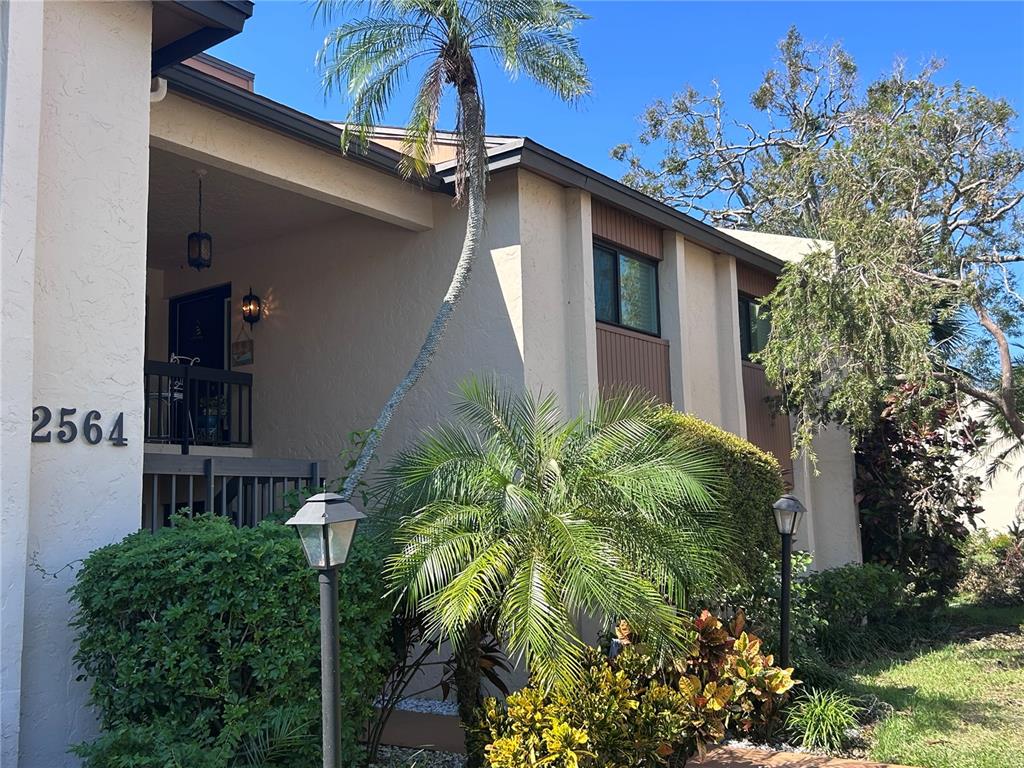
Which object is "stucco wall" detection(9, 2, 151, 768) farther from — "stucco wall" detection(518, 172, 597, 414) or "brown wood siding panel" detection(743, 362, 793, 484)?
"brown wood siding panel" detection(743, 362, 793, 484)

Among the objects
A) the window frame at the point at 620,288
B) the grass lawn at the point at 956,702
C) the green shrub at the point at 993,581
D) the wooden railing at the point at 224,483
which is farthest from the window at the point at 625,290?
the green shrub at the point at 993,581

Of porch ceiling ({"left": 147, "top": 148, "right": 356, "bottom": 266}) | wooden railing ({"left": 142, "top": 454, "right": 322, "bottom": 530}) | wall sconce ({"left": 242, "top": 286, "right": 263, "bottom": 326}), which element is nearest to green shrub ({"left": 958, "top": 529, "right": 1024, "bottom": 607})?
wooden railing ({"left": 142, "top": 454, "right": 322, "bottom": 530})

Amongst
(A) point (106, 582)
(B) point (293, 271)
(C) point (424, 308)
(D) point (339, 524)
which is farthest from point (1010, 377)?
(A) point (106, 582)

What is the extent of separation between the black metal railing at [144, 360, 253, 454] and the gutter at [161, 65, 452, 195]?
3.18m

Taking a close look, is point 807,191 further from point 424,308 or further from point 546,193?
point 424,308

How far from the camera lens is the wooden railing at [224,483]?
317 inches

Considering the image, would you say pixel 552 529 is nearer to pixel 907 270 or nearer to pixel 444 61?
pixel 444 61

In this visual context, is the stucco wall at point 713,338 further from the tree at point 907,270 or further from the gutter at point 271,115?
the gutter at point 271,115

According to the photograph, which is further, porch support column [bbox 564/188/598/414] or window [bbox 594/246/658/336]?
window [bbox 594/246/658/336]

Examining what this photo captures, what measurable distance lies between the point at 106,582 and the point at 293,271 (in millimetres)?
6701

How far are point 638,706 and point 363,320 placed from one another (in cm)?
612

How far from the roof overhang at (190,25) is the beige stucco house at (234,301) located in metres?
0.02

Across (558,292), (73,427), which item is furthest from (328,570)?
(558,292)

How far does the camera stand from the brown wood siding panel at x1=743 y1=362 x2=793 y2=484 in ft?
46.3
